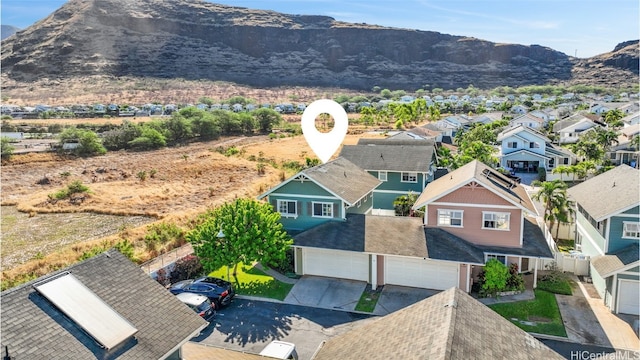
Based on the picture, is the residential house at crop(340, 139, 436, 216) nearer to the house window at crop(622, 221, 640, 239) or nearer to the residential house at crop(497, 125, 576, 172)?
the house window at crop(622, 221, 640, 239)

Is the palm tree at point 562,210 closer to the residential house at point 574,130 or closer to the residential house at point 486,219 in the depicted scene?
the residential house at point 486,219

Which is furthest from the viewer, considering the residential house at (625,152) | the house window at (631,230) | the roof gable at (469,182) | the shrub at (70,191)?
the residential house at (625,152)

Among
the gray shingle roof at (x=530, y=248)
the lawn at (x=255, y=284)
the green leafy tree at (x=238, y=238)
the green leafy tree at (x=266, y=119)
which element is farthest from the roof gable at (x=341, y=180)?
the green leafy tree at (x=266, y=119)

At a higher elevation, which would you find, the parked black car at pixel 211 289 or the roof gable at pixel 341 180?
the roof gable at pixel 341 180

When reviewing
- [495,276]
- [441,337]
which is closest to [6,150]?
[495,276]

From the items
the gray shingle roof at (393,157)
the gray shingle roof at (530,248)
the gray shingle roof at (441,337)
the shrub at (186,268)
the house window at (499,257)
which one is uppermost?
the gray shingle roof at (393,157)

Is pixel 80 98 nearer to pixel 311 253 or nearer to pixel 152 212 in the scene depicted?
pixel 152 212
